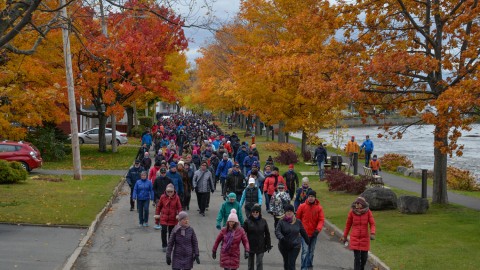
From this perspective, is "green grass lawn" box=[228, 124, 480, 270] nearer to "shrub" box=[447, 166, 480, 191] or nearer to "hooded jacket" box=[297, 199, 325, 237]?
"hooded jacket" box=[297, 199, 325, 237]

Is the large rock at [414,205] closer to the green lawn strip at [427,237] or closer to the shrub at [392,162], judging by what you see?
the green lawn strip at [427,237]

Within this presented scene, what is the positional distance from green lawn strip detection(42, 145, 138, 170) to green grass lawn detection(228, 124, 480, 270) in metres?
15.5

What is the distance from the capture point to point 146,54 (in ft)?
114

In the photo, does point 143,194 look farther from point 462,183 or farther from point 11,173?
point 462,183

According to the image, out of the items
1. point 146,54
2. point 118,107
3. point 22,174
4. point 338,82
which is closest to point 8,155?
point 22,174

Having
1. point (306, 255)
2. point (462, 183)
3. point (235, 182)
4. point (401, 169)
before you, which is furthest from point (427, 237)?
point (401, 169)

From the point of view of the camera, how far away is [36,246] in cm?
1310

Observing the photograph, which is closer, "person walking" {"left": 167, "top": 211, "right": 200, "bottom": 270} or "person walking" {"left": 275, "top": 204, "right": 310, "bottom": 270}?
"person walking" {"left": 167, "top": 211, "right": 200, "bottom": 270}

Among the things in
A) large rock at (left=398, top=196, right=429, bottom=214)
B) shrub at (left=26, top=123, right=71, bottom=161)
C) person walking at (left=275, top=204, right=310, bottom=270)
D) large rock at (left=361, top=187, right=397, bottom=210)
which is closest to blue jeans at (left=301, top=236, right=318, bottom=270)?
person walking at (left=275, top=204, right=310, bottom=270)

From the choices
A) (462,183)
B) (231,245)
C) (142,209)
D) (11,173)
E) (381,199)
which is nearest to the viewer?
(231,245)

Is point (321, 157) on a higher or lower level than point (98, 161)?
higher

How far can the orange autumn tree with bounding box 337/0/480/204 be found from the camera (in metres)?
16.5

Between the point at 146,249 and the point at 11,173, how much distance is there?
1095 centimetres

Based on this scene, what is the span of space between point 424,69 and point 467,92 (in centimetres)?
211
